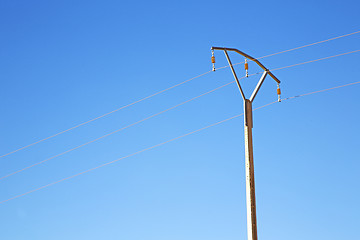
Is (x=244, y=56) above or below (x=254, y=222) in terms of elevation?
above

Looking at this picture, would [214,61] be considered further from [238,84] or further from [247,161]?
[247,161]

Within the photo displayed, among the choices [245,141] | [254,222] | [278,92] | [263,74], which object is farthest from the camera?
[278,92]

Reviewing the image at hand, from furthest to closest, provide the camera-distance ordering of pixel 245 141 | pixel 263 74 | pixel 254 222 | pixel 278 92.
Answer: pixel 278 92 < pixel 263 74 < pixel 245 141 < pixel 254 222

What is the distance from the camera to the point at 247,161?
1720cm

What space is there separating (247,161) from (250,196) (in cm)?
113

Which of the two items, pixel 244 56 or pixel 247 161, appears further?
pixel 244 56

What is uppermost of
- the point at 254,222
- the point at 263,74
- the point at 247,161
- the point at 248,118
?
the point at 263,74

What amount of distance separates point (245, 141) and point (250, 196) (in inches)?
73.4

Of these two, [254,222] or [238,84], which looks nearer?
[254,222]

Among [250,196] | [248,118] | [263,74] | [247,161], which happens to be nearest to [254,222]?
[250,196]

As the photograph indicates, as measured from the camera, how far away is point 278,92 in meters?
20.6

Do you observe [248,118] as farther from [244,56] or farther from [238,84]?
[244,56]

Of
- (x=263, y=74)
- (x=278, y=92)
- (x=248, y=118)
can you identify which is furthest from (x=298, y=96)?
(x=248, y=118)

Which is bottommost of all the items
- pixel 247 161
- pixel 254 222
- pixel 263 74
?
pixel 254 222
